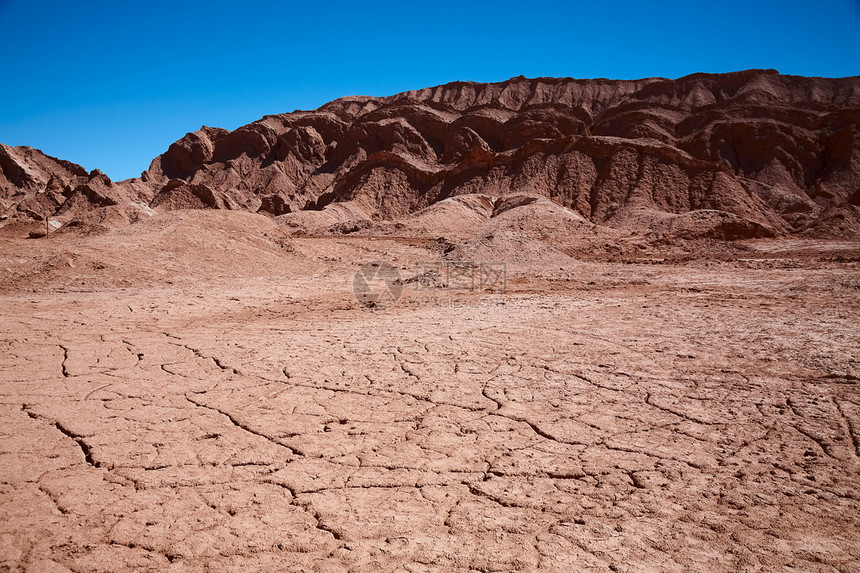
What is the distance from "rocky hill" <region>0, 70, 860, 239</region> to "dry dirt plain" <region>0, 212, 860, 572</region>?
21016mm

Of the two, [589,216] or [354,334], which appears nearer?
[354,334]

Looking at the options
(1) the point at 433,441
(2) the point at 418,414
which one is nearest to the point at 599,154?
(2) the point at 418,414

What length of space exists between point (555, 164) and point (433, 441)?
37.5 meters

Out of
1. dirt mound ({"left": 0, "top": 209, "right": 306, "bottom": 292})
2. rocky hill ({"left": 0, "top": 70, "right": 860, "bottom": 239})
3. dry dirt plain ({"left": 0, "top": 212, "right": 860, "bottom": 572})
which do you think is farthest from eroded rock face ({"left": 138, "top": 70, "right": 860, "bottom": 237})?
dry dirt plain ({"left": 0, "top": 212, "right": 860, "bottom": 572})

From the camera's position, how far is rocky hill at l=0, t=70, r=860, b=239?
3309 cm

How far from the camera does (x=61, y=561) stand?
2.17 meters

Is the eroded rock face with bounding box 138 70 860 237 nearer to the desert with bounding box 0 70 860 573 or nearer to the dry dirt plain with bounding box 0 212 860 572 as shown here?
the desert with bounding box 0 70 860 573

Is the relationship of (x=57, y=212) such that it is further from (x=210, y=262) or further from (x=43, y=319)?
(x=43, y=319)

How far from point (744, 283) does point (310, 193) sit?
48.4m

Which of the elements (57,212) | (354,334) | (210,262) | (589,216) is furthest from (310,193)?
(354,334)

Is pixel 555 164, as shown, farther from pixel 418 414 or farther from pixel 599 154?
pixel 418 414

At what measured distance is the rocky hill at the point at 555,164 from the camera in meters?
33.1

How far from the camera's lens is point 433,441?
3.28 metres

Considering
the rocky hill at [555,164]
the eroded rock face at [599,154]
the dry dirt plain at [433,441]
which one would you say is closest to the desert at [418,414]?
the dry dirt plain at [433,441]
